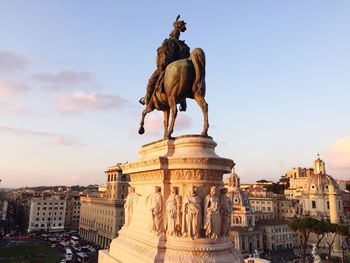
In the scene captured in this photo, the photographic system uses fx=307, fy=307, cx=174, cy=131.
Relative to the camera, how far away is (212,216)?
740cm

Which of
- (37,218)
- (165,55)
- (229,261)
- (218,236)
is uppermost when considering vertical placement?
(165,55)

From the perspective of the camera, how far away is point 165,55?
10.2 meters

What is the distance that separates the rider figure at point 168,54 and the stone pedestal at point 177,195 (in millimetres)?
2155

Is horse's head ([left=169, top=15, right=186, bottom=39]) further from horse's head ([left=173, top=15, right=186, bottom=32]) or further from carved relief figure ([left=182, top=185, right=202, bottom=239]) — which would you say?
carved relief figure ([left=182, top=185, right=202, bottom=239])

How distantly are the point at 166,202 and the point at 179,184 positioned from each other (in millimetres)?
572

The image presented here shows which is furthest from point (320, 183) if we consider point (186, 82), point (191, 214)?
point (191, 214)

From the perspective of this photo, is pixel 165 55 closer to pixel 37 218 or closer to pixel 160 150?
pixel 160 150

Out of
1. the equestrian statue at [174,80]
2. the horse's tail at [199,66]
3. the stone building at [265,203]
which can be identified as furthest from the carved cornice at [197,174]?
the stone building at [265,203]

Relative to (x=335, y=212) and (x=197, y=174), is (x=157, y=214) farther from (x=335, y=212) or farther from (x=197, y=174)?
(x=335, y=212)

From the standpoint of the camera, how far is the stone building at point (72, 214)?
92.0 m

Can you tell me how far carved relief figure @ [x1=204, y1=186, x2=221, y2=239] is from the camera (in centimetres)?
739

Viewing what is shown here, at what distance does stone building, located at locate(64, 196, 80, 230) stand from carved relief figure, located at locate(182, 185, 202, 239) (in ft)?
301

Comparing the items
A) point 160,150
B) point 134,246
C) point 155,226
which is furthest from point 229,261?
point 160,150

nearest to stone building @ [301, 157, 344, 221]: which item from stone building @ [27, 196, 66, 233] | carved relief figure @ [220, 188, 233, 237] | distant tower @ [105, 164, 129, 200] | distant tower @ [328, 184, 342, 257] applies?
distant tower @ [328, 184, 342, 257]
